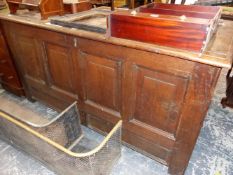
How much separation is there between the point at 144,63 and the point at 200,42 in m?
0.29

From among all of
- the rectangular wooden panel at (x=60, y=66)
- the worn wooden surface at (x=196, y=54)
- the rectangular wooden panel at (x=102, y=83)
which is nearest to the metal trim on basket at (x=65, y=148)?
the rectangular wooden panel at (x=102, y=83)

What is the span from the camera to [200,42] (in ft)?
2.57

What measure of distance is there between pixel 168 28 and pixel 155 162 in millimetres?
964

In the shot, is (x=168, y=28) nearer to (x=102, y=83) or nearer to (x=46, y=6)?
(x=102, y=83)

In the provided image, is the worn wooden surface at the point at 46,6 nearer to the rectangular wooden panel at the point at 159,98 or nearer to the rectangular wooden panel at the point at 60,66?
the rectangular wooden panel at the point at 60,66

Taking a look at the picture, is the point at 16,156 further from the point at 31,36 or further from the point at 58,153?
the point at 31,36

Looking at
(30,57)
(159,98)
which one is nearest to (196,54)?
(159,98)

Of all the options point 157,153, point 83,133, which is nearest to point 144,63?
point 157,153

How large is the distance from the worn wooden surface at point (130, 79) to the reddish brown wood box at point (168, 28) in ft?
0.15

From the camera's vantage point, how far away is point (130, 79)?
109cm

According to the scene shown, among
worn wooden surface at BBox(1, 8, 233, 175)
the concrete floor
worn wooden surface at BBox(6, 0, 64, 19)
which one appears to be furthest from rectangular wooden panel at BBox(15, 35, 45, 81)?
the concrete floor

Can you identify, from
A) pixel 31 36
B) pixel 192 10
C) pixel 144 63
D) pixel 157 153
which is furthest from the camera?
pixel 31 36

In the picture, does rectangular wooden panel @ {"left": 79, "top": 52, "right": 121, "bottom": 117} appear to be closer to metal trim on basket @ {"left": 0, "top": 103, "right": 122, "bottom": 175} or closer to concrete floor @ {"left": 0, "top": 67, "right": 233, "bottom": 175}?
metal trim on basket @ {"left": 0, "top": 103, "right": 122, "bottom": 175}

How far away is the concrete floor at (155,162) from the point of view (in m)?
1.31
